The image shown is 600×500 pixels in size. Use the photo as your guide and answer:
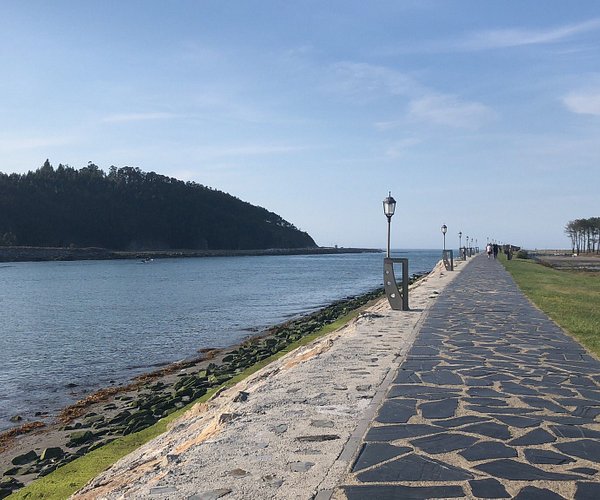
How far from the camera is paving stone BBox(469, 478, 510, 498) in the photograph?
3748mm

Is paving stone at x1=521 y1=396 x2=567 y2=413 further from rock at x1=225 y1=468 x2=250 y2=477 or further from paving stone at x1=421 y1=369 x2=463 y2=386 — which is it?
rock at x1=225 y1=468 x2=250 y2=477

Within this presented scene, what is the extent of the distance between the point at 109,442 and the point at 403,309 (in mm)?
8201

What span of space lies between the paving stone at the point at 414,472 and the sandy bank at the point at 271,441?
239 mm

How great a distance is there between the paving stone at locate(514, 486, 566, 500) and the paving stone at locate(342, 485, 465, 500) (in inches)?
13.5

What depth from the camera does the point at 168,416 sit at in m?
9.64

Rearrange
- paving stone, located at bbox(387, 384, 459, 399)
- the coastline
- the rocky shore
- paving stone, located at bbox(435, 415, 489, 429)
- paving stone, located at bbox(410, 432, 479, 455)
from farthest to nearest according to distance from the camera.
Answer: the coastline, the rocky shore, paving stone, located at bbox(387, 384, 459, 399), paving stone, located at bbox(435, 415, 489, 429), paving stone, located at bbox(410, 432, 479, 455)

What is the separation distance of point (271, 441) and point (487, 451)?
1.64 meters

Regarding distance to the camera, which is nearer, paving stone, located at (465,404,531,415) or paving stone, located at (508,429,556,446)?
paving stone, located at (508,429,556,446)

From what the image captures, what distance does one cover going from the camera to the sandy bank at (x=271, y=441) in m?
4.13

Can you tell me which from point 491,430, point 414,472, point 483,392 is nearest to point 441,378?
point 483,392

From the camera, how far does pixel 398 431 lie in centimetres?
499

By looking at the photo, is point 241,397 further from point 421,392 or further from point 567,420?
point 567,420

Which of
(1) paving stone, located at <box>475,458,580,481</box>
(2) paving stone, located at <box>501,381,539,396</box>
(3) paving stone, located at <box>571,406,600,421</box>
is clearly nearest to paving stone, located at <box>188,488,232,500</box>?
(1) paving stone, located at <box>475,458,580,481</box>

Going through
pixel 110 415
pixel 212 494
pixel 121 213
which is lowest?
pixel 110 415
